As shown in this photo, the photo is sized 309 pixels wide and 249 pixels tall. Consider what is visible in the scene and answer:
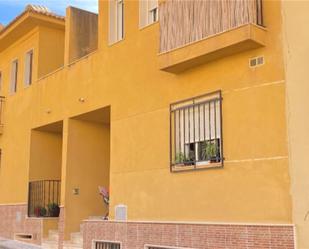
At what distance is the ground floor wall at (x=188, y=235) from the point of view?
8.96m

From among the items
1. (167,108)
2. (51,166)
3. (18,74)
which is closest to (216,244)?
(167,108)

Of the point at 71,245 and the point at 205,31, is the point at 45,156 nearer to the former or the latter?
the point at 71,245

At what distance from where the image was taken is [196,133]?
36.1 feet

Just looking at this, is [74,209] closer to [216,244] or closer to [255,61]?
[216,244]

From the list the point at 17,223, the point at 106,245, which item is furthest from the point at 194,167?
the point at 17,223

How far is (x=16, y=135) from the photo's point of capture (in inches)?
761

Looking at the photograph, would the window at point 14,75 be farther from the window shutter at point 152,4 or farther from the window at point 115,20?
the window shutter at point 152,4

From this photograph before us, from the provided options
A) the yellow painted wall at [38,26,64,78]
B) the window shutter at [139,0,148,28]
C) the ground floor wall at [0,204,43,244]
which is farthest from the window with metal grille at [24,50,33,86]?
the window shutter at [139,0,148,28]

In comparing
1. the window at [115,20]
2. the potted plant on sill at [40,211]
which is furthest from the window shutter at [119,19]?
the potted plant on sill at [40,211]

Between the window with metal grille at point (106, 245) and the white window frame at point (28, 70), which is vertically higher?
the white window frame at point (28, 70)

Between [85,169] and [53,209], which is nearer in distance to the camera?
[85,169]

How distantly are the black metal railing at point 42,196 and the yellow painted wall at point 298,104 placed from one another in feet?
32.8

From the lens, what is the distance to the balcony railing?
385 inches

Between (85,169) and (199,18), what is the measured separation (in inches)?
279
